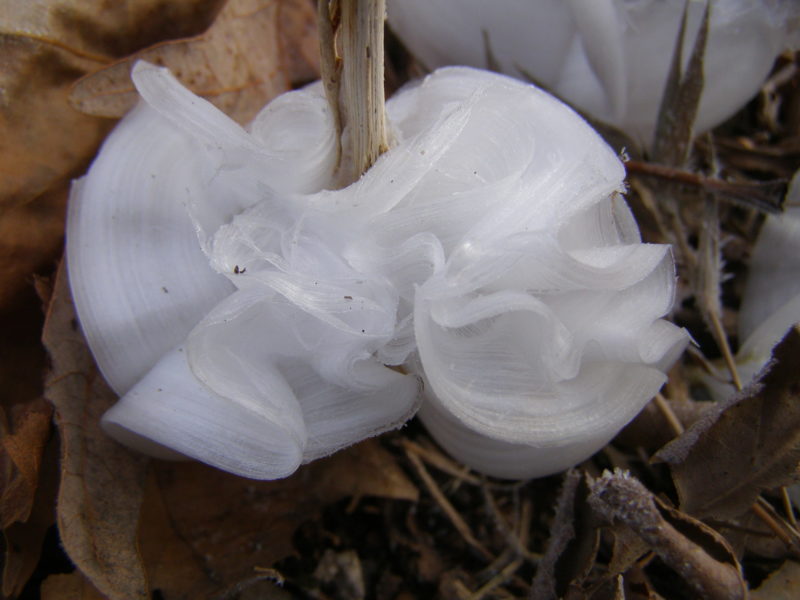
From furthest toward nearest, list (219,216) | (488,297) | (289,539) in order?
(289,539) < (219,216) < (488,297)

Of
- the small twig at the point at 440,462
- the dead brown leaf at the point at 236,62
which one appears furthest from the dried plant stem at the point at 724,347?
the dead brown leaf at the point at 236,62

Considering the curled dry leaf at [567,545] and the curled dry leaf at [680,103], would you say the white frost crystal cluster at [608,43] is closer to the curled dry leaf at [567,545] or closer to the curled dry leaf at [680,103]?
the curled dry leaf at [680,103]

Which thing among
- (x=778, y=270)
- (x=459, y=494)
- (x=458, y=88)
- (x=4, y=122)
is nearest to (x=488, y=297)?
(x=458, y=88)

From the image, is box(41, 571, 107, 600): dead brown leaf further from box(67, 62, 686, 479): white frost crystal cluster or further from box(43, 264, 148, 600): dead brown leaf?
box(67, 62, 686, 479): white frost crystal cluster

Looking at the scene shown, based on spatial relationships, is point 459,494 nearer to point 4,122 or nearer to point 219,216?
point 219,216

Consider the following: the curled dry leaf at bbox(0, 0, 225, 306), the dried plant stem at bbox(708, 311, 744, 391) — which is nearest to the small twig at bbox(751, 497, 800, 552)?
the dried plant stem at bbox(708, 311, 744, 391)
